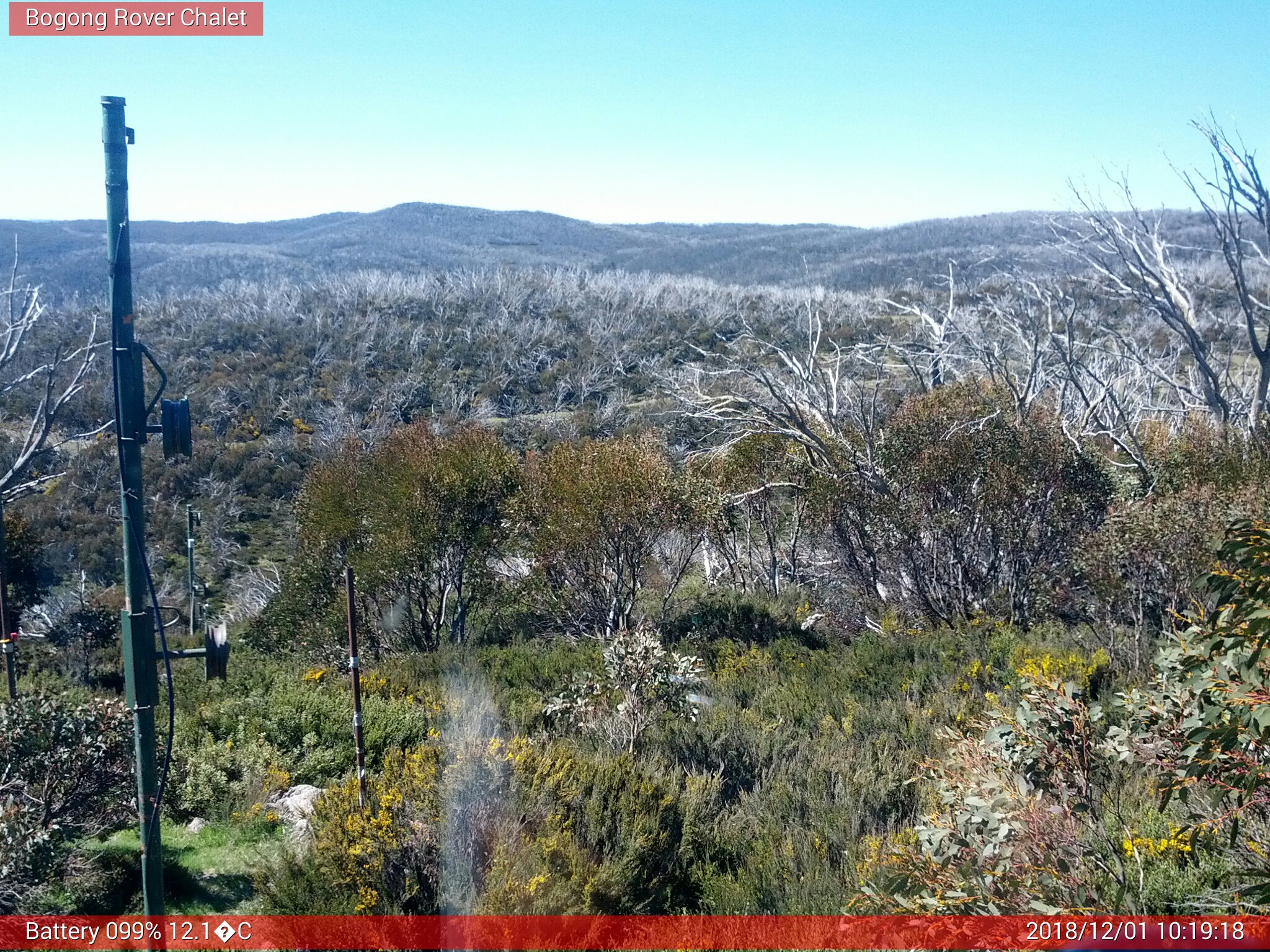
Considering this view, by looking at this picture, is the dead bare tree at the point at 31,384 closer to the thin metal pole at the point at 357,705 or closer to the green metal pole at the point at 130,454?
the thin metal pole at the point at 357,705

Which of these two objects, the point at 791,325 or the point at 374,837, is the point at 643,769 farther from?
the point at 791,325

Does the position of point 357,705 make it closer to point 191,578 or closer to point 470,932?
point 470,932

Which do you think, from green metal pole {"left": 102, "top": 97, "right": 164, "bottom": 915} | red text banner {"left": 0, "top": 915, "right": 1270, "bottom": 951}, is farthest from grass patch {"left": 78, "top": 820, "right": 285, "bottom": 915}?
green metal pole {"left": 102, "top": 97, "right": 164, "bottom": 915}

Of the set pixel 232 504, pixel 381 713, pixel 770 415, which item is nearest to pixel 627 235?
pixel 232 504

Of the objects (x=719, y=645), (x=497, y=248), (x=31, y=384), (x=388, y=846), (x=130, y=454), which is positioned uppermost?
(x=497, y=248)

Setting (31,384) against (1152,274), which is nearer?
(1152,274)

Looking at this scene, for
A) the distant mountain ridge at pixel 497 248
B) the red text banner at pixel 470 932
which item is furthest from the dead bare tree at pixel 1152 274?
the distant mountain ridge at pixel 497 248

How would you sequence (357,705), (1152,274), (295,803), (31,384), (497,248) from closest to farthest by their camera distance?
(357,705) → (295,803) → (1152,274) → (31,384) → (497,248)

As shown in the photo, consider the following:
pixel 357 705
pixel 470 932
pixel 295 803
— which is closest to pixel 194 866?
pixel 295 803
